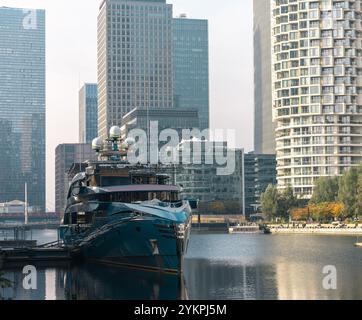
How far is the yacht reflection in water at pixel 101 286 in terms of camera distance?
6731 centimetres

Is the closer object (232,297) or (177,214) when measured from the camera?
(232,297)

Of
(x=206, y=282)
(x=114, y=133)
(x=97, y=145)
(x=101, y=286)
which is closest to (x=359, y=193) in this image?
(x=114, y=133)

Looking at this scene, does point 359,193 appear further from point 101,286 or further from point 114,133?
point 101,286

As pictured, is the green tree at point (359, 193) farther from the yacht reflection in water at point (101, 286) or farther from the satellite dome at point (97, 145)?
the yacht reflection in water at point (101, 286)

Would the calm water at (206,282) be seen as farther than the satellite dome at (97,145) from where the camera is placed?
No

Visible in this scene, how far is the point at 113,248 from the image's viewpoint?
3307 inches

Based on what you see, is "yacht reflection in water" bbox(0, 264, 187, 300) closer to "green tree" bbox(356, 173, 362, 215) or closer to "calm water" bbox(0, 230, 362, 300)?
"calm water" bbox(0, 230, 362, 300)

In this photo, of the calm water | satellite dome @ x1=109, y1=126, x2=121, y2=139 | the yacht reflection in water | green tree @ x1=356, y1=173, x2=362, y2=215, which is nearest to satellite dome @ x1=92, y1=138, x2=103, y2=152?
satellite dome @ x1=109, y1=126, x2=121, y2=139

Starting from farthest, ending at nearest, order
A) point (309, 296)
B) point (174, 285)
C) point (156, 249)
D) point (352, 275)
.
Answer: point (352, 275) → point (156, 249) → point (174, 285) → point (309, 296)

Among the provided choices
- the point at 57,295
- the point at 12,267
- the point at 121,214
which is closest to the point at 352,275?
the point at 121,214

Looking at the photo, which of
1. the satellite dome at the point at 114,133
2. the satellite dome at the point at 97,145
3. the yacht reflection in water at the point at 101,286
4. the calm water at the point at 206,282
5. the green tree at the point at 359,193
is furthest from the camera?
the green tree at the point at 359,193

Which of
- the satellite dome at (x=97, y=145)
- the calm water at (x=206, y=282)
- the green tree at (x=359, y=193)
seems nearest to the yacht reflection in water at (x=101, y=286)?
the calm water at (x=206, y=282)

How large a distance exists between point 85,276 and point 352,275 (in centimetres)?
2822

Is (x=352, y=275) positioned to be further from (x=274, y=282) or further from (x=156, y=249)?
(x=156, y=249)
